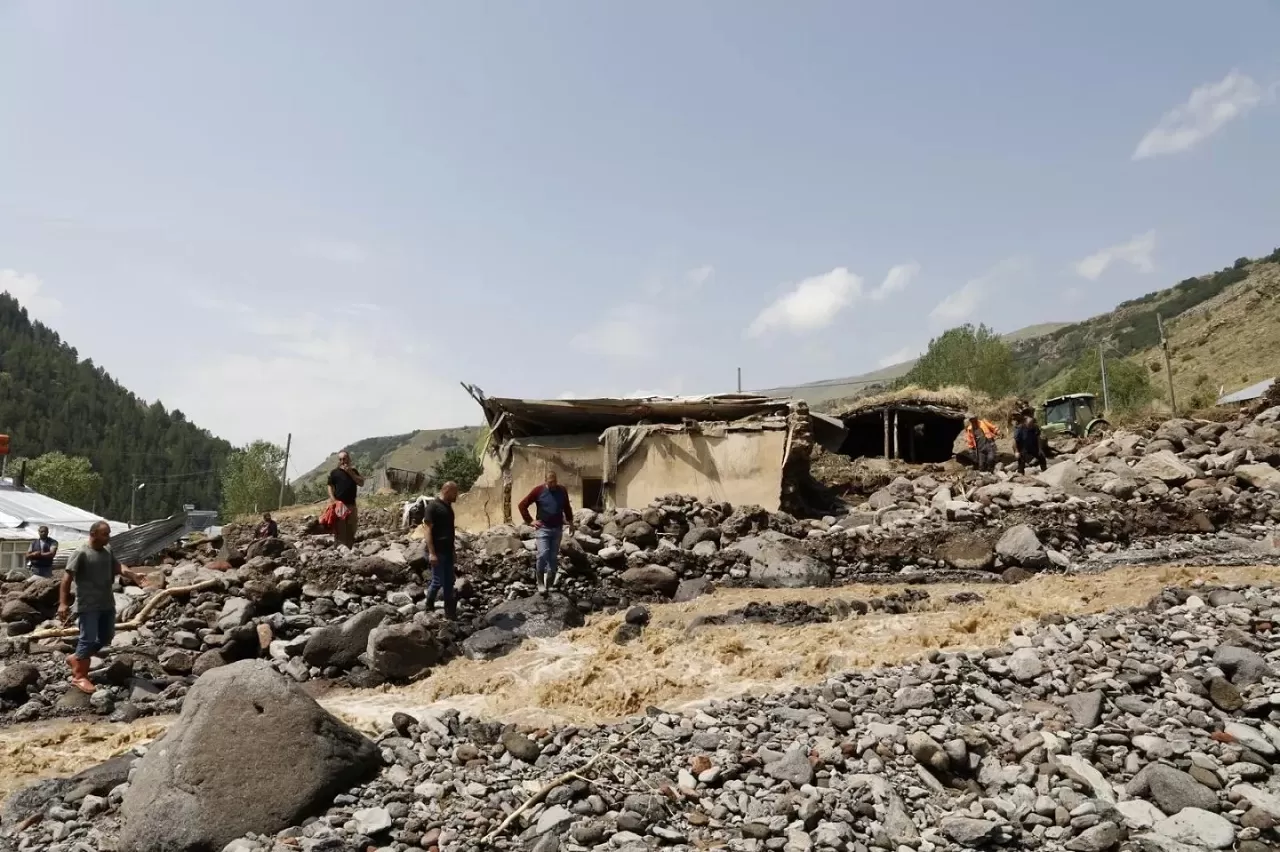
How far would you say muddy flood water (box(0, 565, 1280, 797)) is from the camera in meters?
6.12

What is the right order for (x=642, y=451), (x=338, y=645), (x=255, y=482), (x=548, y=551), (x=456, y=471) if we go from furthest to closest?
1. (x=255, y=482)
2. (x=456, y=471)
3. (x=642, y=451)
4. (x=548, y=551)
5. (x=338, y=645)

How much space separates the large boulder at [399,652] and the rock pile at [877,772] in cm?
191

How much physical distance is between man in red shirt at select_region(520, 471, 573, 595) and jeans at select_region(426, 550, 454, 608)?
0.92m

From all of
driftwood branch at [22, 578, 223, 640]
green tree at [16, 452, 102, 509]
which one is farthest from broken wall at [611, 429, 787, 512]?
green tree at [16, 452, 102, 509]

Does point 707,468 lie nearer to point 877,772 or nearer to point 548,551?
point 548,551

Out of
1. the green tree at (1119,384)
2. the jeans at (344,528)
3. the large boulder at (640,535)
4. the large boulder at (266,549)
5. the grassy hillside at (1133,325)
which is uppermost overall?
the grassy hillside at (1133,325)

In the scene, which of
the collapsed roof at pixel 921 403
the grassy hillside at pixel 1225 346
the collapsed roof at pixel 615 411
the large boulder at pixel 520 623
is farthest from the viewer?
the grassy hillside at pixel 1225 346

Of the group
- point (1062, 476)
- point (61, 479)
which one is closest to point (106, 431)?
point (61, 479)

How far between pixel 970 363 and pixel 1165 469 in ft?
76.4

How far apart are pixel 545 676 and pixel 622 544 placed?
391 centimetres

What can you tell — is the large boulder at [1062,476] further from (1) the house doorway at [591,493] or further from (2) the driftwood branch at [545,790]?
(2) the driftwood branch at [545,790]

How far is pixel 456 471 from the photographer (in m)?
33.8

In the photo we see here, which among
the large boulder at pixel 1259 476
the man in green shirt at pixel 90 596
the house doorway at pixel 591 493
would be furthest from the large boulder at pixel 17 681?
the large boulder at pixel 1259 476

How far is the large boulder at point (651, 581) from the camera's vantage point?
9.98 meters
